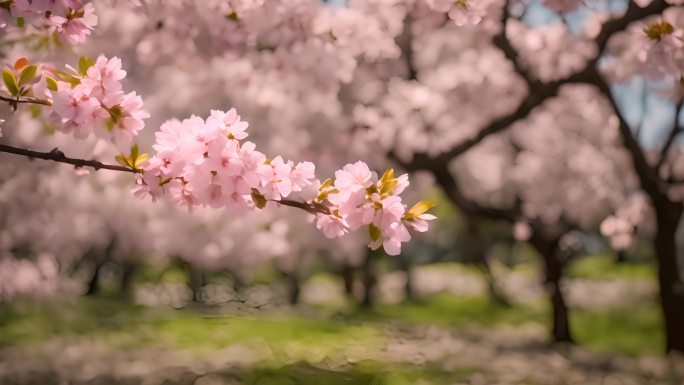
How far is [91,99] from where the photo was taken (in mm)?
3121

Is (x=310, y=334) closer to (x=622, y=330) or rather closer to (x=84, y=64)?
(x=622, y=330)

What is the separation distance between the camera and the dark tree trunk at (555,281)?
1152 cm

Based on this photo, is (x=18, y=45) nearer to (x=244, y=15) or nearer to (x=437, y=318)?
(x=244, y=15)

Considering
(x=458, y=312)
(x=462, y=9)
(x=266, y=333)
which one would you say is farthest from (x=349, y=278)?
(x=462, y=9)

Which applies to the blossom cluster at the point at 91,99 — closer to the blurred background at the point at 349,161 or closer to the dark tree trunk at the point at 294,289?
→ the blurred background at the point at 349,161

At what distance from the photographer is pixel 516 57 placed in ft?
29.1

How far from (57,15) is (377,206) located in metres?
1.63

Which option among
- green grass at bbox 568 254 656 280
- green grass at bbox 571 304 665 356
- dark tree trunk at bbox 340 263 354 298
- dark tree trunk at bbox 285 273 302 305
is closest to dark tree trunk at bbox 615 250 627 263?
green grass at bbox 568 254 656 280

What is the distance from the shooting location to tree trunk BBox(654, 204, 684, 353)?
9828mm

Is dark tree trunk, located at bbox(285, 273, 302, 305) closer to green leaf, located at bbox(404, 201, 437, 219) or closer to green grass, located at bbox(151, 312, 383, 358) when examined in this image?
green grass, located at bbox(151, 312, 383, 358)

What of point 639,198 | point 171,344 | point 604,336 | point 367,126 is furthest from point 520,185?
point 171,344

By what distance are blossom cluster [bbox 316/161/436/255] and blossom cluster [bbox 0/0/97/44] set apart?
54.2 inches

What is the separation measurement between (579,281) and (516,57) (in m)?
23.0

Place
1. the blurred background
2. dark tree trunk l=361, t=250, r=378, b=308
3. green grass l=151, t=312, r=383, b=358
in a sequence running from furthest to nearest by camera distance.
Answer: dark tree trunk l=361, t=250, r=378, b=308 < green grass l=151, t=312, r=383, b=358 < the blurred background
